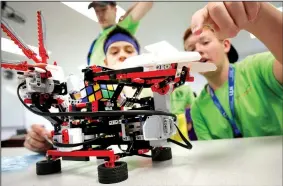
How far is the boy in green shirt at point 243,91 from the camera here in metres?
0.63

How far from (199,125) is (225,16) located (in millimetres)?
713

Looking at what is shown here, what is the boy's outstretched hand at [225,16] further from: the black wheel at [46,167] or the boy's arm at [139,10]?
the boy's arm at [139,10]

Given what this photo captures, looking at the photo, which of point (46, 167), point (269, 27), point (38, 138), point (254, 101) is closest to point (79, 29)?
point (38, 138)

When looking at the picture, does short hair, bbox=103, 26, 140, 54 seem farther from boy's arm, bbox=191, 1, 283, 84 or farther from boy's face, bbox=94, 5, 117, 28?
boy's arm, bbox=191, 1, 283, 84

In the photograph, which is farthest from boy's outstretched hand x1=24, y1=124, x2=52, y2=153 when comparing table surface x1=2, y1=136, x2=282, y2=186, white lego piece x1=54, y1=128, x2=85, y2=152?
white lego piece x1=54, y1=128, x2=85, y2=152

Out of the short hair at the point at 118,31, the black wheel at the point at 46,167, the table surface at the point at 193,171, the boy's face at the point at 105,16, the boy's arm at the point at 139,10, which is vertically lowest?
the table surface at the point at 193,171

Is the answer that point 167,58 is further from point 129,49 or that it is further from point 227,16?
point 129,49

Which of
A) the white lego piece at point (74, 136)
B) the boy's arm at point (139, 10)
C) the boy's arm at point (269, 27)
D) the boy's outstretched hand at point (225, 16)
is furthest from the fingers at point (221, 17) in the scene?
the boy's arm at point (139, 10)

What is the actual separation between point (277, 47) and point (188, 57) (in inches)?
14.1

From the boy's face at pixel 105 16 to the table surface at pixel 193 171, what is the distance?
493mm

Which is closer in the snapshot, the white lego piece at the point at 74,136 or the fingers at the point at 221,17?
the fingers at the point at 221,17

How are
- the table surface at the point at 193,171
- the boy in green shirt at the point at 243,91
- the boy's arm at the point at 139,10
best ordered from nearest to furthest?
the table surface at the point at 193,171, the boy in green shirt at the point at 243,91, the boy's arm at the point at 139,10

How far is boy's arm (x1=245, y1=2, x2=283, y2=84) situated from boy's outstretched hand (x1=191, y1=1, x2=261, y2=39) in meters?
0.11

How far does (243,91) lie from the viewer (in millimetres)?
906
